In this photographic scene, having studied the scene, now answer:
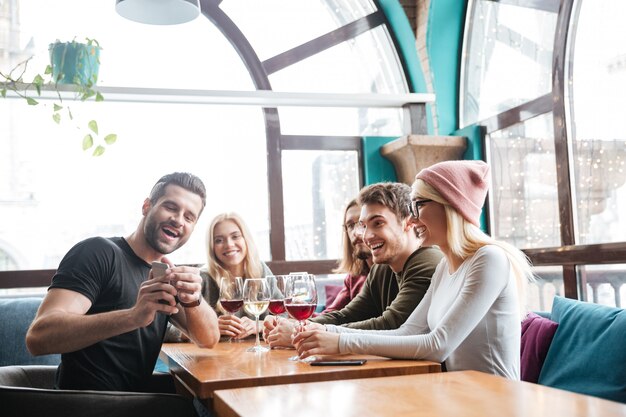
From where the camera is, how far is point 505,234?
15.4 ft

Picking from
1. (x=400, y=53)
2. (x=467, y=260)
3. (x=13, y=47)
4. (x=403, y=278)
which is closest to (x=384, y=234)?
(x=403, y=278)

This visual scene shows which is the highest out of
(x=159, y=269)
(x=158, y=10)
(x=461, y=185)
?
(x=158, y=10)

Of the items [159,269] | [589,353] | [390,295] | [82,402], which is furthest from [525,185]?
[82,402]

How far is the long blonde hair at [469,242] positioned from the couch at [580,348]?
489 millimetres

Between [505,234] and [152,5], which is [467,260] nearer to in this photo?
[152,5]

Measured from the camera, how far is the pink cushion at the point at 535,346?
2861 mm

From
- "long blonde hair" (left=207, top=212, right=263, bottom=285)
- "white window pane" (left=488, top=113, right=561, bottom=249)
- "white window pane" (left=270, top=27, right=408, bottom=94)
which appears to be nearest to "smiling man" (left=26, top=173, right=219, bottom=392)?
"long blonde hair" (left=207, top=212, right=263, bottom=285)

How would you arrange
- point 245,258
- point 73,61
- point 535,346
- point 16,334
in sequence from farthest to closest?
1. point 73,61
2. point 16,334
3. point 245,258
4. point 535,346

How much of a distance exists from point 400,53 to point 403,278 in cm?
312

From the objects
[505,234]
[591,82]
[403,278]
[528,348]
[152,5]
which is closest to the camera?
[403,278]

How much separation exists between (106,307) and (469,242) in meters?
1.15

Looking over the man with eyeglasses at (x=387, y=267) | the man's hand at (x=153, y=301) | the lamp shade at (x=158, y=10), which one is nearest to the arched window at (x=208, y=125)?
the lamp shade at (x=158, y=10)

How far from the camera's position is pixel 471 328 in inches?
76.4

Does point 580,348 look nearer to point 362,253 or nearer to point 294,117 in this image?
point 362,253
